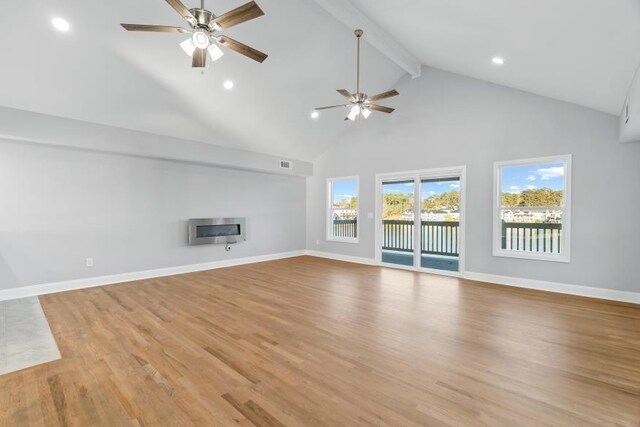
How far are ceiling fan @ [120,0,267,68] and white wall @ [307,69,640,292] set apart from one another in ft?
13.0

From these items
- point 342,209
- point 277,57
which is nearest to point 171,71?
point 277,57

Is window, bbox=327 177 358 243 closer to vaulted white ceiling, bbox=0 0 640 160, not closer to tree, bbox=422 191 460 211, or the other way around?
tree, bbox=422 191 460 211

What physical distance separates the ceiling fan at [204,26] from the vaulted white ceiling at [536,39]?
2.18m

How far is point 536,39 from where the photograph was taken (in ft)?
10.5

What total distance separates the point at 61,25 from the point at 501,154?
6.40 meters

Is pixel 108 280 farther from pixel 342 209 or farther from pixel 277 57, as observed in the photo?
pixel 342 209

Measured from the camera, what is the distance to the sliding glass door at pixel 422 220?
577 centimetres

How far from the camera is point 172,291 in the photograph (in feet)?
15.2

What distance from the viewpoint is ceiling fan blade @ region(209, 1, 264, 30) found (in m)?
2.29

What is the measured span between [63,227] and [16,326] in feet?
6.13

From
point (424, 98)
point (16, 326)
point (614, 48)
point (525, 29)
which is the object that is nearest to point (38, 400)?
point (16, 326)

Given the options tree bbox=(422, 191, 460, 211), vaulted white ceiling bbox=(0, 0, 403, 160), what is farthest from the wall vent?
vaulted white ceiling bbox=(0, 0, 403, 160)

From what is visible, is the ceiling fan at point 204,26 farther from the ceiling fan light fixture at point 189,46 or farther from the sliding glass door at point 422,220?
the sliding glass door at point 422,220

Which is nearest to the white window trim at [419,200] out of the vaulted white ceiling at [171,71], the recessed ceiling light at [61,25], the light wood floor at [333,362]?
the light wood floor at [333,362]
